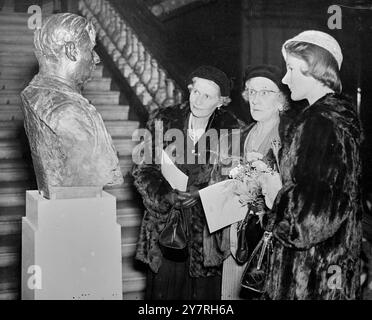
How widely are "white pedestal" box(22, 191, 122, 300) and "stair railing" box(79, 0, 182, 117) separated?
6.26 ft

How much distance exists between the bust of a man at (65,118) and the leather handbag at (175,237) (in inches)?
28.4

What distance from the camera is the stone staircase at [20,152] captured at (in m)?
5.61

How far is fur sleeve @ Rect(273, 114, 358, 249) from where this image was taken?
4117mm

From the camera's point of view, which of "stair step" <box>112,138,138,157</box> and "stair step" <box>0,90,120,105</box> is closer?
"stair step" <box>112,138,138,157</box>

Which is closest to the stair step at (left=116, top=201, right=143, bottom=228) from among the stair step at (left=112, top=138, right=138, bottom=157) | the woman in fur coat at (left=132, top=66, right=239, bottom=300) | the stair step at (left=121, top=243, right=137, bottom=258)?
the stair step at (left=121, top=243, right=137, bottom=258)

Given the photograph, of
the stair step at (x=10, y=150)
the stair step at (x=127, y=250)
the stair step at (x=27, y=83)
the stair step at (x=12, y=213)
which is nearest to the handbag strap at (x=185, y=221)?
the stair step at (x=127, y=250)

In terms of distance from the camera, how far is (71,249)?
13.6ft

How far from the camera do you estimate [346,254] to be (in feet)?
14.1

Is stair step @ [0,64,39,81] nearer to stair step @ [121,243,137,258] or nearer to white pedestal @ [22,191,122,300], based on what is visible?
stair step @ [121,243,137,258]

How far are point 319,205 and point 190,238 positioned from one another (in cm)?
116
